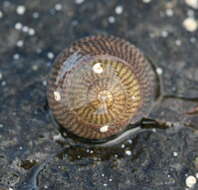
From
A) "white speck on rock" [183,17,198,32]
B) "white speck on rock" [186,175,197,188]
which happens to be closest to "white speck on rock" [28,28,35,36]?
"white speck on rock" [183,17,198,32]

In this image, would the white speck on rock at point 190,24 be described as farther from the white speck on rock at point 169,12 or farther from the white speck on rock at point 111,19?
the white speck on rock at point 111,19

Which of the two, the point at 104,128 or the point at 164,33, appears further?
the point at 164,33

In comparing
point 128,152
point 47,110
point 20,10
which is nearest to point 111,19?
point 20,10

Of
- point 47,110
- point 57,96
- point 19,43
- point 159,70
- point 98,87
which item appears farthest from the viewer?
point 19,43

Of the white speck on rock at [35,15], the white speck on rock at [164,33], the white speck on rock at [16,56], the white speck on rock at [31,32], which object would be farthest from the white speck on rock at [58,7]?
the white speck on rock at [164,33]

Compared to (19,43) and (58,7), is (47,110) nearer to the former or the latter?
(19,43)
